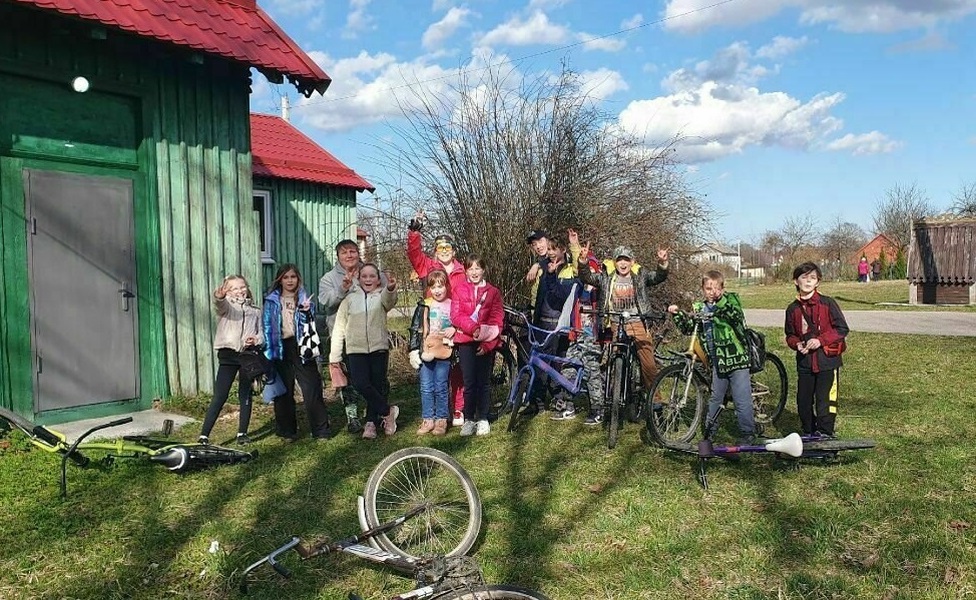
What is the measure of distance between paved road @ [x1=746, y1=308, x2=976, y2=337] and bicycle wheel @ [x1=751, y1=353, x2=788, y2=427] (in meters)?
6.36

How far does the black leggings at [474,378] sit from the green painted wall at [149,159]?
3.12m

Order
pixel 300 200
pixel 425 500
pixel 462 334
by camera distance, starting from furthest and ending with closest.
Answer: pixel 300 200
pixel 462 334
pixel 425 500

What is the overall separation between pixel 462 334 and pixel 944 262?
835 inches

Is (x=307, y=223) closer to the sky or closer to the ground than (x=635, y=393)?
closer to the sky

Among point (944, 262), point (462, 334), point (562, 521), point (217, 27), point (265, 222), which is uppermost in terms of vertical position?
point (217, 27)

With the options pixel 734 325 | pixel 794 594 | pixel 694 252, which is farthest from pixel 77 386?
pixel 694 252

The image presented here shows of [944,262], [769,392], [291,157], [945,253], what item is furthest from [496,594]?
[945,253]

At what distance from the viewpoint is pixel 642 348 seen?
23.8ft

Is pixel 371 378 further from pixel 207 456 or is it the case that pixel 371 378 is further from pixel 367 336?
pixel 207 456

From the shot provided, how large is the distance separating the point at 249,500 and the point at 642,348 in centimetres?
386

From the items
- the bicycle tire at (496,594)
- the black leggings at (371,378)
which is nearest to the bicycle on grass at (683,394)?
the black leggings at (371,378)

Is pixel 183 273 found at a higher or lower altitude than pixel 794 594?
higher

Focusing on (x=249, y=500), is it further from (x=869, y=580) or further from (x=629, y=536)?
(x=869, y=580)

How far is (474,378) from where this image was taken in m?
7.05
